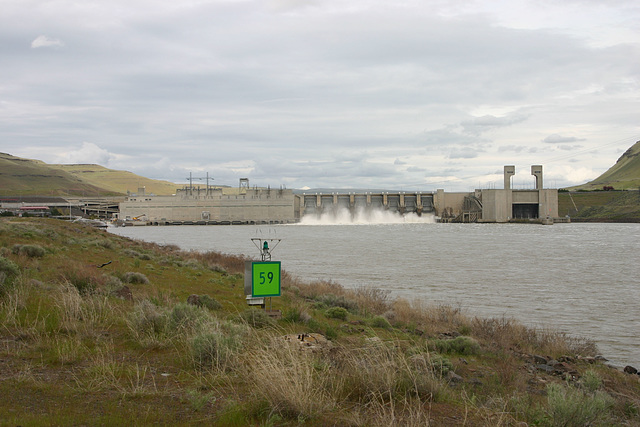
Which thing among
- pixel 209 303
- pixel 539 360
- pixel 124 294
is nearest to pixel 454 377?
pixel 539 360

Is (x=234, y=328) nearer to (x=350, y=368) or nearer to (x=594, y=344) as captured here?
(x=350, y=368)

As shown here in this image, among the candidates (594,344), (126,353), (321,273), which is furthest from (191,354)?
(321,273)

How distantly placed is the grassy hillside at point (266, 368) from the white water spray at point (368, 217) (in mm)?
93567

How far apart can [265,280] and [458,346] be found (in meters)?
3.82

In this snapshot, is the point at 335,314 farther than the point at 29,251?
No

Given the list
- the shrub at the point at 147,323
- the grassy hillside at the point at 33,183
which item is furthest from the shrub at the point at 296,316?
the grassy hillside at the point at 33,183

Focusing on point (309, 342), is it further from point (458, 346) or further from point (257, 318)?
point (458, 346)

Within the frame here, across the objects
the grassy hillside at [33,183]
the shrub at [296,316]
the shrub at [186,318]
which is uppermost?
the grassy hillside at [33,183]

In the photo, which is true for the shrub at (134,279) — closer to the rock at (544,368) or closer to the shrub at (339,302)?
the shrub at (339,302)

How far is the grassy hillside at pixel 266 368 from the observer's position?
489cm

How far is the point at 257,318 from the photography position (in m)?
9.49

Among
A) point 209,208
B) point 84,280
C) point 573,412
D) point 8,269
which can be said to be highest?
point 209,208

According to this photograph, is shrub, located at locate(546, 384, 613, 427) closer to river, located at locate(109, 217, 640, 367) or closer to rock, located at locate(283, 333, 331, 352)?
rock, located at locate(283, 333, 331, 352)

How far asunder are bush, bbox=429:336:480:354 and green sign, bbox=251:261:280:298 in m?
3.14
